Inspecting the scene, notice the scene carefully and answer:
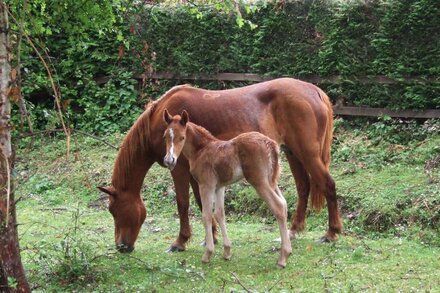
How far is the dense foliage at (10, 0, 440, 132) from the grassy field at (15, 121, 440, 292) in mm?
937

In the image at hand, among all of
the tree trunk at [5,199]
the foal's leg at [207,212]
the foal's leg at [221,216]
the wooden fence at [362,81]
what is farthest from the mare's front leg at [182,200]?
the wooden fence at [362,81]

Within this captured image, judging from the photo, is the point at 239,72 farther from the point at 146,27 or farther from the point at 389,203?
the point at 389,203

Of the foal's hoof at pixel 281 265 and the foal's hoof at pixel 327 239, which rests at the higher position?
the foal's hoof at pixel 281 265

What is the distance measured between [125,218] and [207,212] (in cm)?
117

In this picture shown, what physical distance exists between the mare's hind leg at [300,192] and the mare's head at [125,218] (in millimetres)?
1955

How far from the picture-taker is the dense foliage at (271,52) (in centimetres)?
1132

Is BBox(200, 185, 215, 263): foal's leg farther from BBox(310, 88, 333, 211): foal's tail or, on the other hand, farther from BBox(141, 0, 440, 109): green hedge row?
BBox(141, 0, 440, 109): green hedge row

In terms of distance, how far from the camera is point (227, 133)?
764cm

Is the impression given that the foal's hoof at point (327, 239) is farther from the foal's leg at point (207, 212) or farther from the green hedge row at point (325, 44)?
the green hedge row at point (325, 44)

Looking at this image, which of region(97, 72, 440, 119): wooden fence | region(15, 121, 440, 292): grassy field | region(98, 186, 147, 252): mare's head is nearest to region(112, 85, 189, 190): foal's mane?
region(98, 186, 147, 252): mare's head

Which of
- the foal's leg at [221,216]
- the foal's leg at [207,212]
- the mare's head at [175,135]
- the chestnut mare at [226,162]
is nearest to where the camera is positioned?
the mare's head at [175,135]

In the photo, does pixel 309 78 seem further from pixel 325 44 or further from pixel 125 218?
pixel 125 218

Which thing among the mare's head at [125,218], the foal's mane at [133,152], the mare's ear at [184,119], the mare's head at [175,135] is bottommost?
the mare's head at [125,218]

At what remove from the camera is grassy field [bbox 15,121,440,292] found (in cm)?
609
